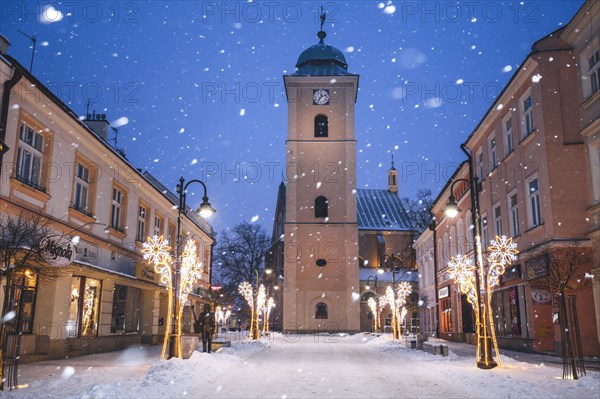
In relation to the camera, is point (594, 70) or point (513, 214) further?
point (513, 214)

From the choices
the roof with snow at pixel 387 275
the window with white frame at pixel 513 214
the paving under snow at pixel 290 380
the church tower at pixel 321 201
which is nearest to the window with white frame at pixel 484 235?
the window with white frame at pixel 513 214

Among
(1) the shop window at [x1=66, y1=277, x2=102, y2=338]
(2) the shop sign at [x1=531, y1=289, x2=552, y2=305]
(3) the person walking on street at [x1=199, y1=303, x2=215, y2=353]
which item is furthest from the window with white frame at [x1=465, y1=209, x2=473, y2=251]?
(1) the shop window at [x1=66, y1=277, x2=102, y2=338]

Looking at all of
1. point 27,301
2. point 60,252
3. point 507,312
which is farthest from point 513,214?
point 27,301

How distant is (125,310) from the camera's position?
23969 millimetres

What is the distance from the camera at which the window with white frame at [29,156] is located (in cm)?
1527

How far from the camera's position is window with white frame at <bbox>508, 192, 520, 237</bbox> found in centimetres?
2307

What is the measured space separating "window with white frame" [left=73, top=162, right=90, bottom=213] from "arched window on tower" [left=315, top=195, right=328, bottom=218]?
31394mm

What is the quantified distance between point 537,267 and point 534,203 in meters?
2.80

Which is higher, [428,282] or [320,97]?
[320,97]

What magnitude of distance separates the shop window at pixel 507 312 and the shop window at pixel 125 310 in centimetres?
1630

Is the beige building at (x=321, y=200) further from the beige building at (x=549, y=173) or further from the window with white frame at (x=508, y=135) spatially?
the window with white frame at (x=508, y=135)

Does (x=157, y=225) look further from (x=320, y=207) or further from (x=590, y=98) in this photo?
(x=320, y=207)

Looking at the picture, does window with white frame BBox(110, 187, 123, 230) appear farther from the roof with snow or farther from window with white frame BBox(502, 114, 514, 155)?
the roof with snow

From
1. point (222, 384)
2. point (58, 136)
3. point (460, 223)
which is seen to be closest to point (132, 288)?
point (58, 136)
